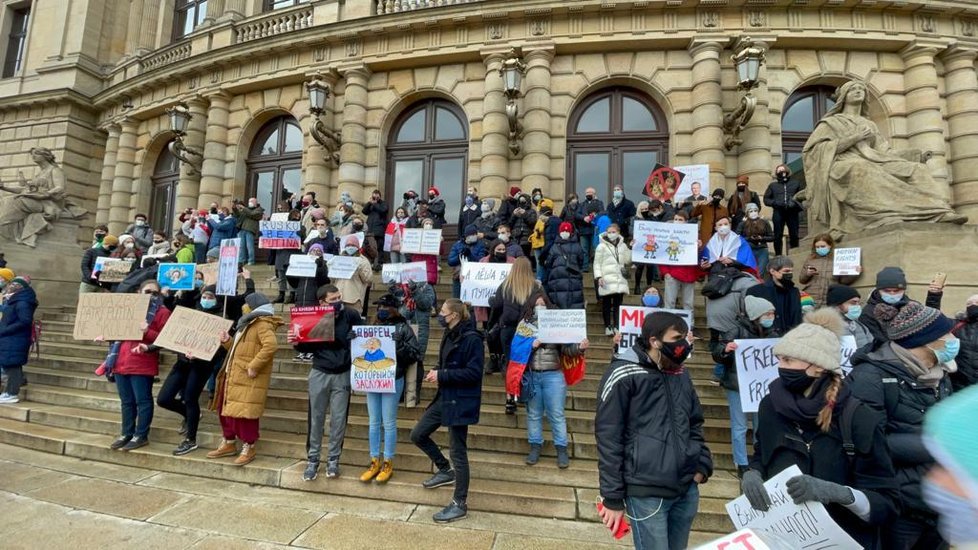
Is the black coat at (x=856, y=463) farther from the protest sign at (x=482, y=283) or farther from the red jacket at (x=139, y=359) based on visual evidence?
the red jacket at (x=139, y=359)

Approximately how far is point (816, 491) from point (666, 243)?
5933 millimetres

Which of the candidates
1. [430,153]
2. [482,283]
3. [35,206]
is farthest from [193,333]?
[35,206]

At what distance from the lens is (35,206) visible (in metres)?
13.8

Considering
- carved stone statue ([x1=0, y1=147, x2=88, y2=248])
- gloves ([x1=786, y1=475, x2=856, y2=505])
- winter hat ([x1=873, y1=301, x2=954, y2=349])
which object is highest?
carved stone statue ([x1=0, y1=147, x2=88, y2=248])

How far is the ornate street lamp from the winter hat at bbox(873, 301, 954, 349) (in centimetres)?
1088

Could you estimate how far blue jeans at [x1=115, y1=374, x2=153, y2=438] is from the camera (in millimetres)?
6008

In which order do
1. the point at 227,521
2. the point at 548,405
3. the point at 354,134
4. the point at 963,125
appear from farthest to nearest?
the point at 354,134 < the point at 963,125 < the point at 548,405 < the point at 227,521

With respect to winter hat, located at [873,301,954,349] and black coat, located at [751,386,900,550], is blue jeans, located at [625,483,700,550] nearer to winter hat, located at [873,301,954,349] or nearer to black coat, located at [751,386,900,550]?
black coat, located at [751,386,900,550]

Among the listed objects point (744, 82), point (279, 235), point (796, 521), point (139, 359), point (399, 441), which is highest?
point (744, 82)

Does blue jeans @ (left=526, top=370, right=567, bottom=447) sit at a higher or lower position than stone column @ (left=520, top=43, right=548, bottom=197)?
lower

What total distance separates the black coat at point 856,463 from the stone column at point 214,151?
18150 mm

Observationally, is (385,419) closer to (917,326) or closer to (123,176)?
(917,326)

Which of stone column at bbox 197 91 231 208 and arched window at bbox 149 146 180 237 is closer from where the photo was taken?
stone column at bbox 197 91 231 208

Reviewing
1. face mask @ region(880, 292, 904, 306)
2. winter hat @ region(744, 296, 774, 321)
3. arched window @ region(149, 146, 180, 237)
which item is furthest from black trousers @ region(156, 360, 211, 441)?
arched window @ region(149, 146, 180, 237)
